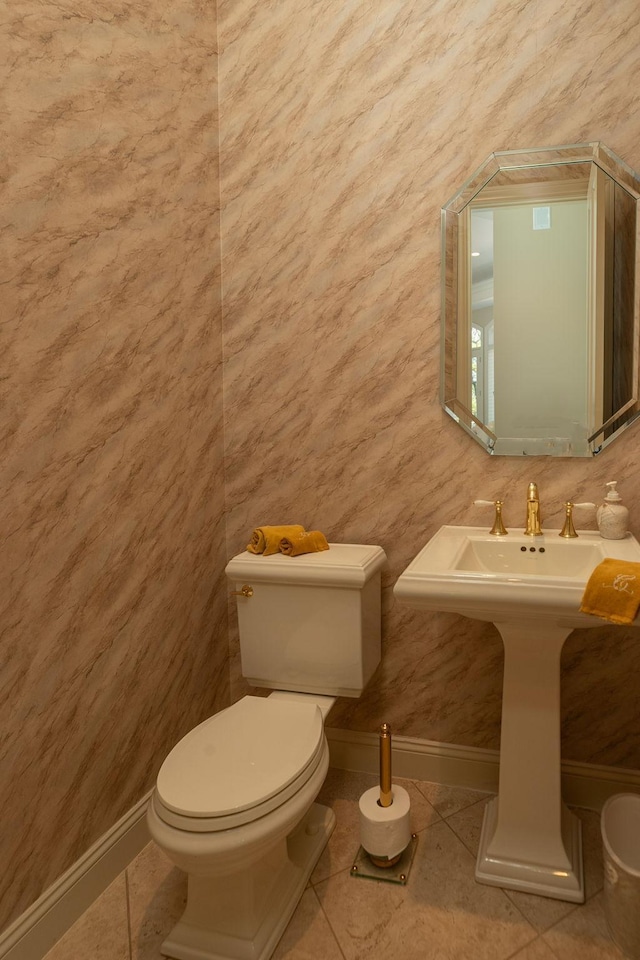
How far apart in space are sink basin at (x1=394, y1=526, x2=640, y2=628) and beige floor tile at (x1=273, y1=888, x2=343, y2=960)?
830 mm

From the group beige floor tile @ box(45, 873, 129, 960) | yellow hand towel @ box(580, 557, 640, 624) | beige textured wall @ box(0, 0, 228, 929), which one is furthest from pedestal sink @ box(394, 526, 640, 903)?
beige floor tile @ box(45, 873, 129, 960)

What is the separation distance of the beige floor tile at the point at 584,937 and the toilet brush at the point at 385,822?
40 centimetres

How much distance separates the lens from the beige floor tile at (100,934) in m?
1.46

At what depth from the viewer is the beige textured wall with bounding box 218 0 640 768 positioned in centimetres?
184

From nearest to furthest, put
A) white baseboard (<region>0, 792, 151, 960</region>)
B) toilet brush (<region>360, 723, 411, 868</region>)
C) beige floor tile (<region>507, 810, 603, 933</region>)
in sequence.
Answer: white baseboard (<region>0, 792, 151, 960</region>), beige floor tile (<region>507, 810, 603, 933</region>), toilet brush (<region>360, 723, 411, 868</region>)

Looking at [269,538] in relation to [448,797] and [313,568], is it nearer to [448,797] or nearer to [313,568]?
[313,568]

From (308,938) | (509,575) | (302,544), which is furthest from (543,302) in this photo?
(308,938)

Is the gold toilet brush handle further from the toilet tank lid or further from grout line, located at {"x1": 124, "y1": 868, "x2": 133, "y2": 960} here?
grout line, located at {"x1": 124, "y1": 868, "x2": 133, "y2": 960}

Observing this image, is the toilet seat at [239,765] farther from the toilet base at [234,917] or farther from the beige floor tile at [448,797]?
the beige floor tile at [448,797]

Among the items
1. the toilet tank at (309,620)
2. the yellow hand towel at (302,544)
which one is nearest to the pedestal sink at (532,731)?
the toilet tank at (309,620)

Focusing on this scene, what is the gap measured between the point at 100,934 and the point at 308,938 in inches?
20.1

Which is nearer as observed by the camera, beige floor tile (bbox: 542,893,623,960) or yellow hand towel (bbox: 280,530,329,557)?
beige floor tile (bbox: 542,893,623,960)

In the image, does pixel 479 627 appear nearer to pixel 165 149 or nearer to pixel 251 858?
pixel 251 858

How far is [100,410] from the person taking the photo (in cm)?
164
